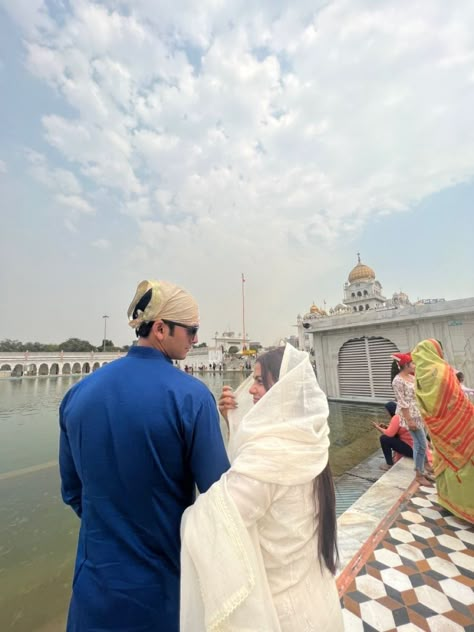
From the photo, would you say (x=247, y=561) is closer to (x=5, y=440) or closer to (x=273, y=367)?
(x=273, y=367)

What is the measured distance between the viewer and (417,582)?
6.66ft

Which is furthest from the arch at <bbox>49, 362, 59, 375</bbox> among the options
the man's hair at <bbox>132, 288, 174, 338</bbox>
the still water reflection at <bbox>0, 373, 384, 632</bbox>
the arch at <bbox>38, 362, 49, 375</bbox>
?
the man's hair at <bbox>132, 288, 174, 338</bbox>

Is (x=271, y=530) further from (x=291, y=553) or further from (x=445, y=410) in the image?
(x=445, y=410)

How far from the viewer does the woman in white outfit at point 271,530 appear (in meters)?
0.80

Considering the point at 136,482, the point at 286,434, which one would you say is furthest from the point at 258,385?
the point at 136,482

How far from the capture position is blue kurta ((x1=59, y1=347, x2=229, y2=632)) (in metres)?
0.85

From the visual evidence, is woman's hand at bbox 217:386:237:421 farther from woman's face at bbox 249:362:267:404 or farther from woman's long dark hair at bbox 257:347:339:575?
woman's long dark hair at bbox 257:347:339:575

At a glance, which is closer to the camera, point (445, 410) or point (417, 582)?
point (417, 582)

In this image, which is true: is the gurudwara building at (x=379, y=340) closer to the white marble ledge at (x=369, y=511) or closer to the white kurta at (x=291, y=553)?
the white marble ledge at (x=369, y=511)

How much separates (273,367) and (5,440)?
8320mm

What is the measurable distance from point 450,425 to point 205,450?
9.53ft

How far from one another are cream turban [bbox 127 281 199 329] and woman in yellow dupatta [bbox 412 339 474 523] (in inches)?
106

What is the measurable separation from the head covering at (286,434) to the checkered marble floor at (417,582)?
1.61 m

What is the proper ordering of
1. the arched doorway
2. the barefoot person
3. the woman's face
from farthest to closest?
the arched doorway
the barefoot person
the woman's face
